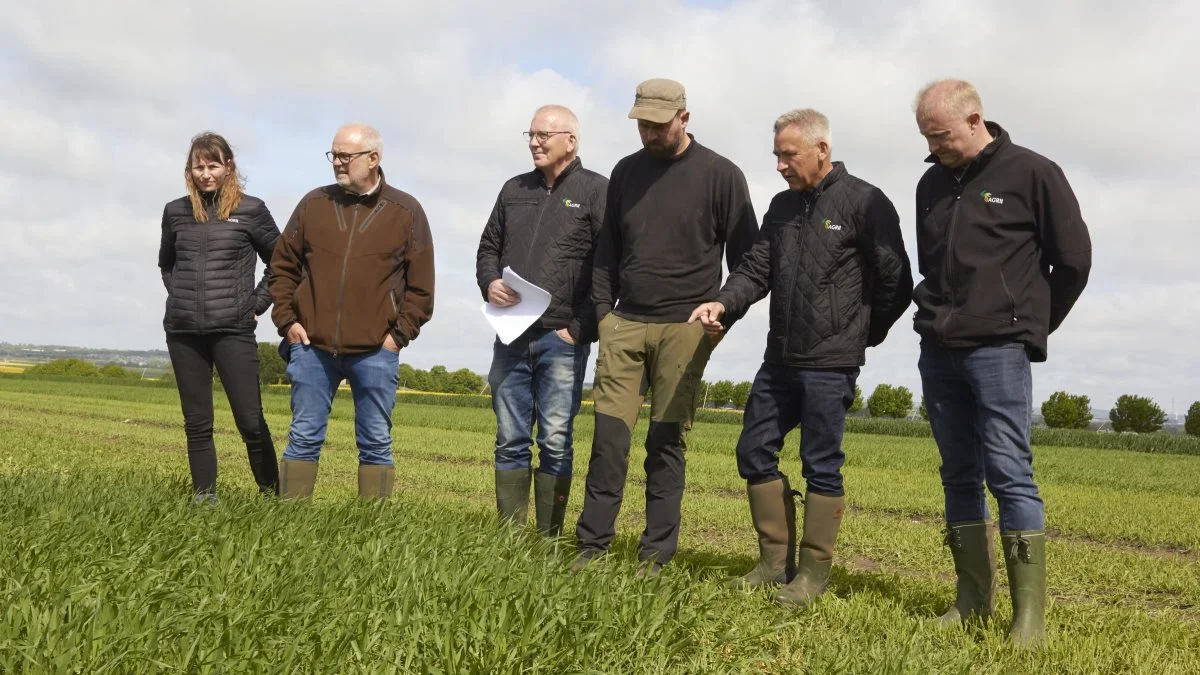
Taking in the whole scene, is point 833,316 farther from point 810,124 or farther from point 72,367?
point 72,367

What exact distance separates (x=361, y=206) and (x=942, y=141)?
3.13 meters

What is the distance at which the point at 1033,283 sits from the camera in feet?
13.3

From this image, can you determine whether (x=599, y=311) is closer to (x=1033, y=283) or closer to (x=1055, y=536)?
(x=1033, y=283)

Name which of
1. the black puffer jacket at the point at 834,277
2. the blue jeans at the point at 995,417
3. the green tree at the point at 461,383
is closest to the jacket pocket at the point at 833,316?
the black puffer jacket at the point at 834,277

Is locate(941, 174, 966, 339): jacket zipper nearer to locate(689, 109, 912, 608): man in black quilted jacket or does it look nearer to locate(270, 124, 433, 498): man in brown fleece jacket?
locate(689, 109, 912, 608): man in black quilted jacket

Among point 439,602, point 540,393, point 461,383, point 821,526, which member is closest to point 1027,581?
point 821,526

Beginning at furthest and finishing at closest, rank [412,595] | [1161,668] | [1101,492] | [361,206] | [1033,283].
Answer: [1101,492]
[361,206]
[1033,283]
[1161,668]
[412,595]

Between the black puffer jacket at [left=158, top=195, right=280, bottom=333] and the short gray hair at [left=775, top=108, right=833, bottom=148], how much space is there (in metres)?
3.23

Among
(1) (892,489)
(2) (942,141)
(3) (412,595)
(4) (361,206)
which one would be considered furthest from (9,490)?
(1) (892,489)

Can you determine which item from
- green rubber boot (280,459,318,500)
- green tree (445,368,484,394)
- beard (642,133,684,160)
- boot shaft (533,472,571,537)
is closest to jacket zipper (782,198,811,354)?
beard (642,133,684,160)

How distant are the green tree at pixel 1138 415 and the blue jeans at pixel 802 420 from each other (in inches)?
2142

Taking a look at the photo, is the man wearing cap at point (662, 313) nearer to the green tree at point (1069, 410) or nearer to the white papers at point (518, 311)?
the white papers at point (518, 311)

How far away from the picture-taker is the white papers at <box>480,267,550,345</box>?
198 inches

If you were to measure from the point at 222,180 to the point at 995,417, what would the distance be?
182 inches
